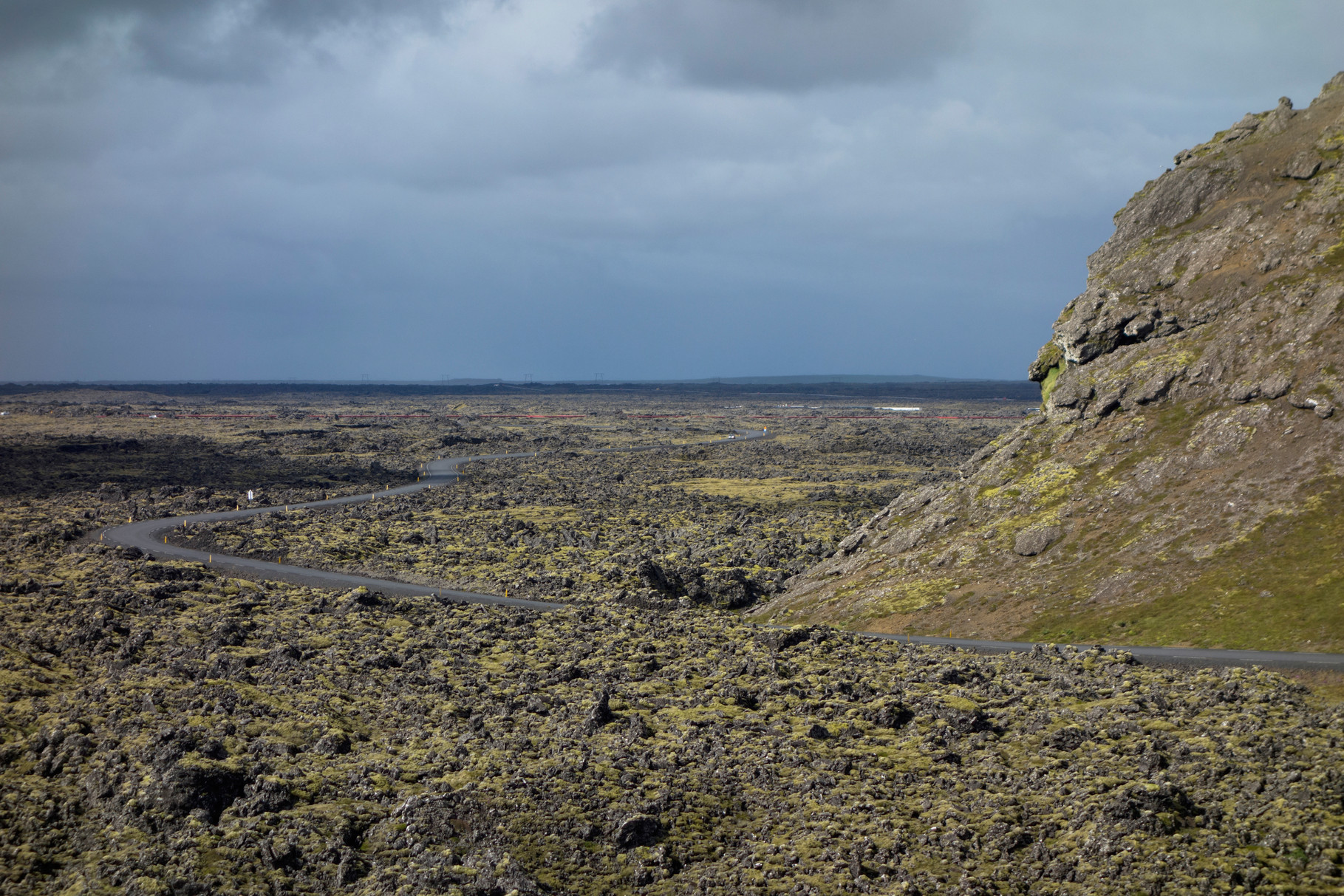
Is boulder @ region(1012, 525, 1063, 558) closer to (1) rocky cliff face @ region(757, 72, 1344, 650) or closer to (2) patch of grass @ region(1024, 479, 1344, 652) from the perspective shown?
(1) rocky cliff face @ region(757, 72, 1344, 650)

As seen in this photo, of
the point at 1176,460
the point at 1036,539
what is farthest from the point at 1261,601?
the point at 1036,539

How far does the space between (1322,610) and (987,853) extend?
24.6 meters

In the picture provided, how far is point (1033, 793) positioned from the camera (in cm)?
3088

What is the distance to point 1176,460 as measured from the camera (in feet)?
180

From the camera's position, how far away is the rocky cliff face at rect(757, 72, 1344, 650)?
4672 centimetres

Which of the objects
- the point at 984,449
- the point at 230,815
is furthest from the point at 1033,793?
the point at 984,449

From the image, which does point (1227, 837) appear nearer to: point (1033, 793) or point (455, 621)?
point (1033, 793)

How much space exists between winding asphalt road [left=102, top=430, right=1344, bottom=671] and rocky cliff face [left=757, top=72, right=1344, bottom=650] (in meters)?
1.77

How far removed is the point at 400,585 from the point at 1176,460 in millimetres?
53647

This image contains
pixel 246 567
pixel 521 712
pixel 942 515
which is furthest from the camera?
pixel 246 567

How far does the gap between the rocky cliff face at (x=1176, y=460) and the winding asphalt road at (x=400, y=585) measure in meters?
1.77

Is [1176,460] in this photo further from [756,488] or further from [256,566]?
[756,488]

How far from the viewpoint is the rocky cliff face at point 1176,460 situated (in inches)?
1839

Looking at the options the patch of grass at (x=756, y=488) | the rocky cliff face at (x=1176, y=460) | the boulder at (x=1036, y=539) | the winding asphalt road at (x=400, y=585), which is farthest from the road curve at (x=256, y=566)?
the patch of grass at (x=756, y=488)
